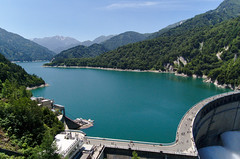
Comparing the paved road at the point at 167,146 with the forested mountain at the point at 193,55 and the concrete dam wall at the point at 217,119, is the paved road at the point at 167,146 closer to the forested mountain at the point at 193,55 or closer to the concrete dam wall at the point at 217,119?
the concrete dam wall at the point at 217,119

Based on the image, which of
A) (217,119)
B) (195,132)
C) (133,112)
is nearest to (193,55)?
(217,119)

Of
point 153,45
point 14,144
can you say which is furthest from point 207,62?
point 14,144

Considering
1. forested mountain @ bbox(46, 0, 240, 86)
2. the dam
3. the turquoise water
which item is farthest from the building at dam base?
forested mountain @ bbox(46, 0, 240, 86)

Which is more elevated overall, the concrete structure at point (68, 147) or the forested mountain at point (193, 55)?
the forested mountain at point (193, 55)

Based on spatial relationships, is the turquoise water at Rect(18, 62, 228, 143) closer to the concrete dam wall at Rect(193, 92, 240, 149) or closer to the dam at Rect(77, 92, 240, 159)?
the dam at Rect(77, 92, 240, 159)

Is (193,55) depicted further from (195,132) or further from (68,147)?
(68,147)

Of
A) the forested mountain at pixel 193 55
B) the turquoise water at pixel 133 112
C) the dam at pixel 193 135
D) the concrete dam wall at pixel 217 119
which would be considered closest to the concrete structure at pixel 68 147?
the dam at pixel 193 135

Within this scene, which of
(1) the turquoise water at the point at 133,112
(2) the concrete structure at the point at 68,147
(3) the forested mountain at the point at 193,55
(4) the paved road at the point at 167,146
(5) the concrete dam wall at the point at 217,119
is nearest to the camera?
(2) the concrete structure at the point at 68,147

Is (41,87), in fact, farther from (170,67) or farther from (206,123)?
(170,67)
